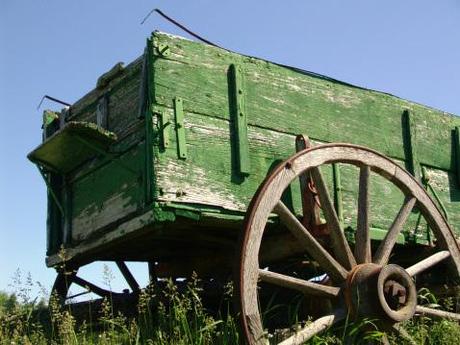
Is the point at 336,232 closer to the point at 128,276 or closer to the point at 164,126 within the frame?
the point at 164,126

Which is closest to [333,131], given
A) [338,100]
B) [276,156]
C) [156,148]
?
[338,100]

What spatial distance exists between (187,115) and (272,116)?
69 centimetres

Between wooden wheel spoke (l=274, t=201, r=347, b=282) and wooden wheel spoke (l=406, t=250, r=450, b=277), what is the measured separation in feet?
1.90

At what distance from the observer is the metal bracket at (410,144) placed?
18.7 ft

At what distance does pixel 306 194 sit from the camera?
4.67 metres

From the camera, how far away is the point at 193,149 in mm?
4488

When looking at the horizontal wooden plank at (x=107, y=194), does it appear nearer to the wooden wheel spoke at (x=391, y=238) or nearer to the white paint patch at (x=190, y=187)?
the white paint patch at (x=190, y=187)

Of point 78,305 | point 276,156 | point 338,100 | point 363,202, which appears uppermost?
point 338,100

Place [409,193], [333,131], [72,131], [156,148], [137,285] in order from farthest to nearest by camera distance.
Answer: [137,285], [333,131], [409,193], [72,131], [156,148]

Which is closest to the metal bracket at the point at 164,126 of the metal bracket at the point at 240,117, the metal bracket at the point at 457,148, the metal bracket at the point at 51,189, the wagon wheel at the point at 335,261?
the metal bracket at the point at 240,117

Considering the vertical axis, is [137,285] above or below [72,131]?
below

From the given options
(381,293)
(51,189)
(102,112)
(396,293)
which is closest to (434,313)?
(396,293)

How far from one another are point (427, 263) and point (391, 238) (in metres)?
0.37

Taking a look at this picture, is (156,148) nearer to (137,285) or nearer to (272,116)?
(272,116)
